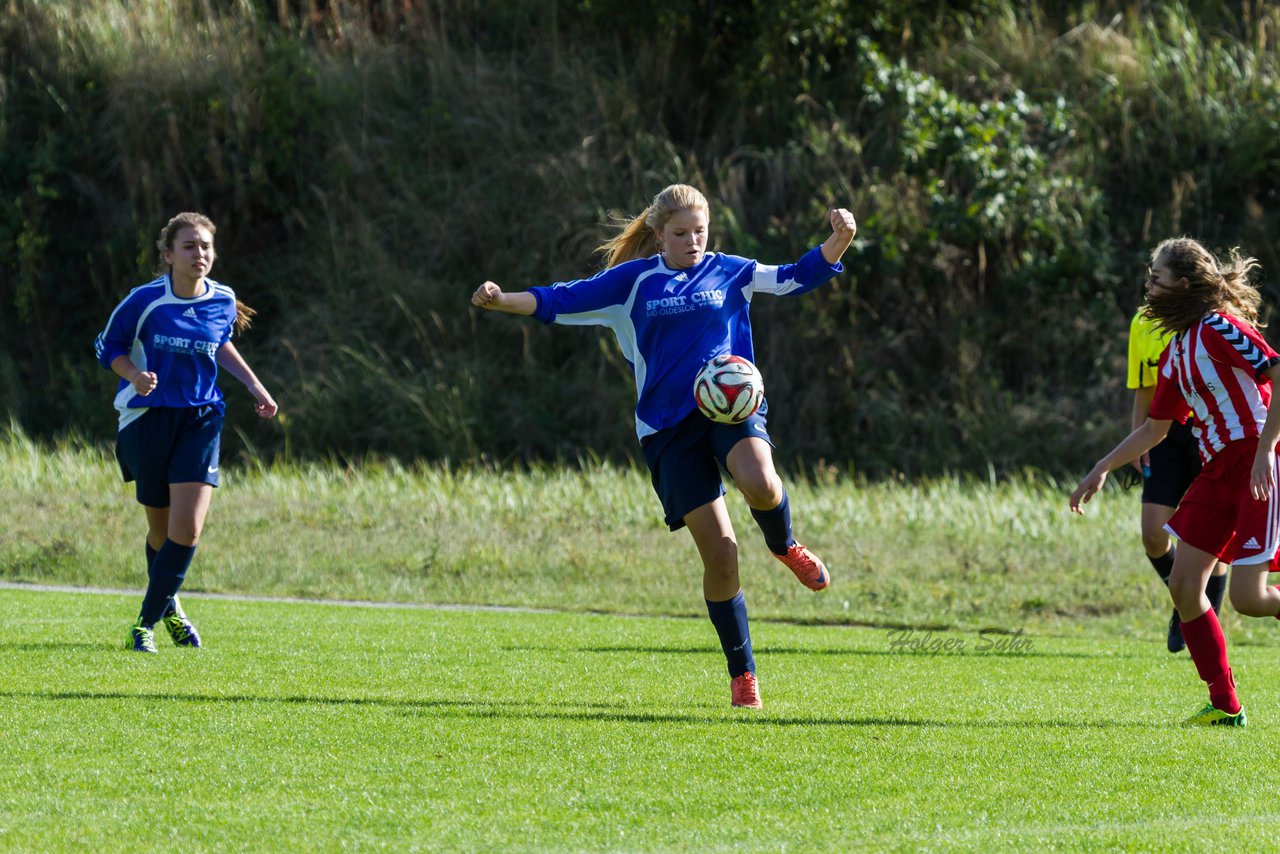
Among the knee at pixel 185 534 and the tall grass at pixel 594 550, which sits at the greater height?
the knee at pixel 185 534

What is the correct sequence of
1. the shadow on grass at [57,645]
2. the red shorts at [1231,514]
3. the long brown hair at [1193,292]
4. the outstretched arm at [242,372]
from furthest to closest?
the outstretched arm at [242,372], the shadow on grass at [57,645], the long brown hair at [1193,292], the red shorts at [1231,514]

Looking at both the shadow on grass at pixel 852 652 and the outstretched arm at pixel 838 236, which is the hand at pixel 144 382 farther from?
the outstretched arm at pixel 838 236

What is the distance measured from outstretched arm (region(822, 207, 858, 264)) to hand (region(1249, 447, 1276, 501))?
1.79 metres

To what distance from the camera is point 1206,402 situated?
20.4 feet

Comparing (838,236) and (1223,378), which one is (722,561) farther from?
(1223,378)

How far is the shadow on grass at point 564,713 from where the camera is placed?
19.6 feet

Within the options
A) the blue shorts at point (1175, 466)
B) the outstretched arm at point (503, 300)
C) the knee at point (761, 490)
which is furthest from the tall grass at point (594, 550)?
the outstretched arm at point (503, 300)

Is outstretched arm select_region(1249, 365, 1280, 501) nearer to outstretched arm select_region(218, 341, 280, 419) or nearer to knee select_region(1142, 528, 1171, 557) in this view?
knee select_region(1142, 528, 1171, 557)

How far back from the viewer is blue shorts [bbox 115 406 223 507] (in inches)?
315

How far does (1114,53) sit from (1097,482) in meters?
15.4

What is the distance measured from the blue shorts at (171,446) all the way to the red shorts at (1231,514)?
15.2 ft

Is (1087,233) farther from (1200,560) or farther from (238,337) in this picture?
(1200,560)

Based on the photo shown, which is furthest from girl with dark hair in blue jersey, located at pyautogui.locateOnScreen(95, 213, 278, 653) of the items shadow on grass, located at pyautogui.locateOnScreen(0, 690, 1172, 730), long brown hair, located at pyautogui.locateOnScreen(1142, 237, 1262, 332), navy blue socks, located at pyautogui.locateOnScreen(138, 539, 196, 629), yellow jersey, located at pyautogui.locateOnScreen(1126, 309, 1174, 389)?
yellow jersey, located at pyautogui.locateOnScreen(1126, 309, 1174, 389)

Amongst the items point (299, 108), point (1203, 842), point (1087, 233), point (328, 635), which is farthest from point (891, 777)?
point (299, 108)
